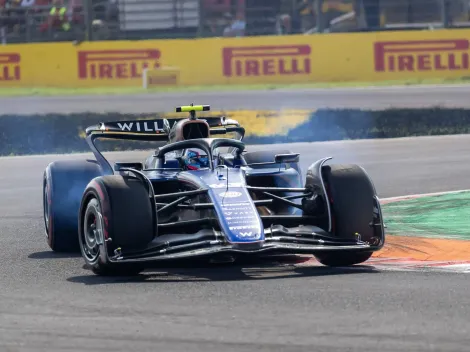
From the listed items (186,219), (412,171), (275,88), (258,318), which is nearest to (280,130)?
(412,171)

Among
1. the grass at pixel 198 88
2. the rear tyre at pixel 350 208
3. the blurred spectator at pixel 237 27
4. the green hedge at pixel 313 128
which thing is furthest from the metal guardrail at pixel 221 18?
the rear tyre at pixel 350 208

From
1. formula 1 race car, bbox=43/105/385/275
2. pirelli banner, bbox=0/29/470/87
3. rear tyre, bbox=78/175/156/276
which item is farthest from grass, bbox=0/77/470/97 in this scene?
rear tyre, bbox=78/175/156/276

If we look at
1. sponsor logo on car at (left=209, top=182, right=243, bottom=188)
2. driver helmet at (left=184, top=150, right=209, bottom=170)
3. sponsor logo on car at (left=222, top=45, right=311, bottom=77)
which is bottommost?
sponsor logo on car at (left=209, top=182, right=243, bottom=188)

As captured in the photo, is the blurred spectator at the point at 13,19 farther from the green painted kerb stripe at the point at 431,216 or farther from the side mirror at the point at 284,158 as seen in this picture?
the side mirror at the point at 284,158

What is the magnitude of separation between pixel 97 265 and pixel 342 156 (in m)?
8.51

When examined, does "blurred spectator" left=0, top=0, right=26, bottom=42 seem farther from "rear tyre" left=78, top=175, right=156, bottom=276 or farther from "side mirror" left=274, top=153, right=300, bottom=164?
"rear tyre" left=78, top=175, right=156, bottom=276

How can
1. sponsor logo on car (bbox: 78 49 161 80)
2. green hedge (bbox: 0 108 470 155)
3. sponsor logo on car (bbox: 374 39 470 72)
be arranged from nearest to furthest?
green hedge (bbox: 0 108 470 155), sponsor logo on car (bbox: 374 39 470 72), sponsor logo on car (bbox: 78 49 161 80)

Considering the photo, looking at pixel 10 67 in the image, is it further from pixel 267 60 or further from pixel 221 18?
pixel 267 60

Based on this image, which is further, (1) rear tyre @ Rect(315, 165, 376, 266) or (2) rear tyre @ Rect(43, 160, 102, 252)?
(2) rear tyre @ Rect(43, 160, 102, 252)

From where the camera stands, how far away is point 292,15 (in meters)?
29.5

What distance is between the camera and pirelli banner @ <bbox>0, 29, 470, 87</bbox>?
28406mm

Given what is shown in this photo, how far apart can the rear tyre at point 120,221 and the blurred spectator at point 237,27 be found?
21866mm

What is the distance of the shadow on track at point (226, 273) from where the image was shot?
750 centimetres

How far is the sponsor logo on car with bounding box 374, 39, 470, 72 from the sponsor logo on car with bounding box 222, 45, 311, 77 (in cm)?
185
